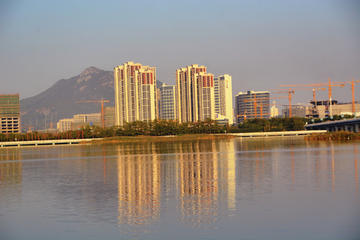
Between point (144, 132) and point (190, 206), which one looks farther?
point (144, 132)

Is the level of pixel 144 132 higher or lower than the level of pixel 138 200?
higher

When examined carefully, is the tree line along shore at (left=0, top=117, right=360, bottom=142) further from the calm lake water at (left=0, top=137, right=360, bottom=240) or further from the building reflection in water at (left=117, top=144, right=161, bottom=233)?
the calm lake water at (left=0, top=137, right=360, bottom=240)

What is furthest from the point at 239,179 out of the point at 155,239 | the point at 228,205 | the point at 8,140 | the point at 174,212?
the point at 8,140

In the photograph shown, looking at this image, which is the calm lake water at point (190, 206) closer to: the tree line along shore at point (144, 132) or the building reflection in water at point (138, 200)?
the building reflection in water at point (138, 200)

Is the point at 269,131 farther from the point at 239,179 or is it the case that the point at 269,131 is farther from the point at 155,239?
the point at 155,239

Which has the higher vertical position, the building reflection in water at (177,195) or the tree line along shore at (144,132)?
the tree line along shore at (144,132)

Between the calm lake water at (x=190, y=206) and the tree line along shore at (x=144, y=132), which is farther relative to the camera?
the tree line along shore at (x=144, y=132)

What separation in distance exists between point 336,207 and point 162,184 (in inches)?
433

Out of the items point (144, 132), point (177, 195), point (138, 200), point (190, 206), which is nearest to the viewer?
point (190, 206)

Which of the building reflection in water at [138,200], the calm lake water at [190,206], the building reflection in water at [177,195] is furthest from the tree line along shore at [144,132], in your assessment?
the calm lake water at [190,206]

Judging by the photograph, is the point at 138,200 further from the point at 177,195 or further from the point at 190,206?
the point at 190,206

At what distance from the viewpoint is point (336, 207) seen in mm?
16312

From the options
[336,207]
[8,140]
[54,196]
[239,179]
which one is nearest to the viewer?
[336,207]

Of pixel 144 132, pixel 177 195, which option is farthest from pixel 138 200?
pixel 144 132
